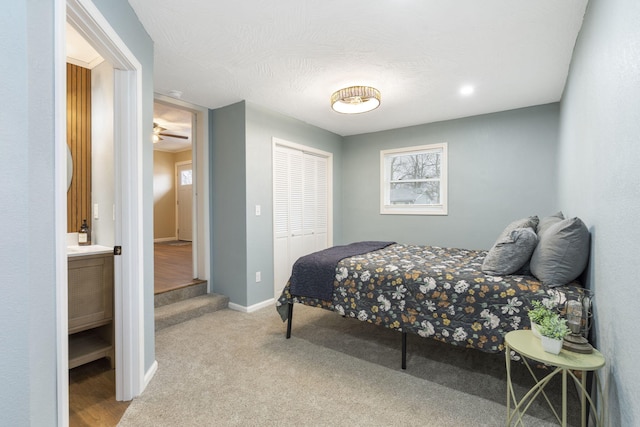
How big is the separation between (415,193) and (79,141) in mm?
4137

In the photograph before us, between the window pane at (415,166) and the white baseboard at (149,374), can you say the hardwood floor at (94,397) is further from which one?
the window pane at (415,166)

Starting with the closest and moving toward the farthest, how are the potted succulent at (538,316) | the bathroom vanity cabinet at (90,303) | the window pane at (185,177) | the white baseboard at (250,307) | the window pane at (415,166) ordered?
the potted succulent at (538,316) → the bathroom vanity cabinet at (90,303) → the white baseboard at (250,307) → the window pane at (415,166) → the window pane at (185,177)

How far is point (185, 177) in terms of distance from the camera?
7801 millimetres

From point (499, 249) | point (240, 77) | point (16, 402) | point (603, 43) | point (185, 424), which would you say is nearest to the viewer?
→ point (16, 402)

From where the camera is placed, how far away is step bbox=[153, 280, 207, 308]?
10.8ft

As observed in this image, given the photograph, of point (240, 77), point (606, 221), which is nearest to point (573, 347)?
point (606, 221)

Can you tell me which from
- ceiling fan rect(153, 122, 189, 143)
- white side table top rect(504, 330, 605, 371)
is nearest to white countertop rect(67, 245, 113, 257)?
white side table top rect(504, 330, 605, 371)

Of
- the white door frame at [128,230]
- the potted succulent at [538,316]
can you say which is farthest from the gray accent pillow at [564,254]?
the white door frame at [128,230]

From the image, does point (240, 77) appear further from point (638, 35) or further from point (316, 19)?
point (638, 35)

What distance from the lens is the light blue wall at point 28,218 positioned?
885 millimetres

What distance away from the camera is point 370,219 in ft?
16.5

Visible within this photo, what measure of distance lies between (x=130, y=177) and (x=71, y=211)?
114 centimetres

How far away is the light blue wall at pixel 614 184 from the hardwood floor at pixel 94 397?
98.9 inches

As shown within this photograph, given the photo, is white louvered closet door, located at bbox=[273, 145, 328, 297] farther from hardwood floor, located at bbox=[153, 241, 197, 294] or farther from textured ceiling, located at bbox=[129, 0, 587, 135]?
hardwood floor, located at bbox=[153, 241, 197, 294]
